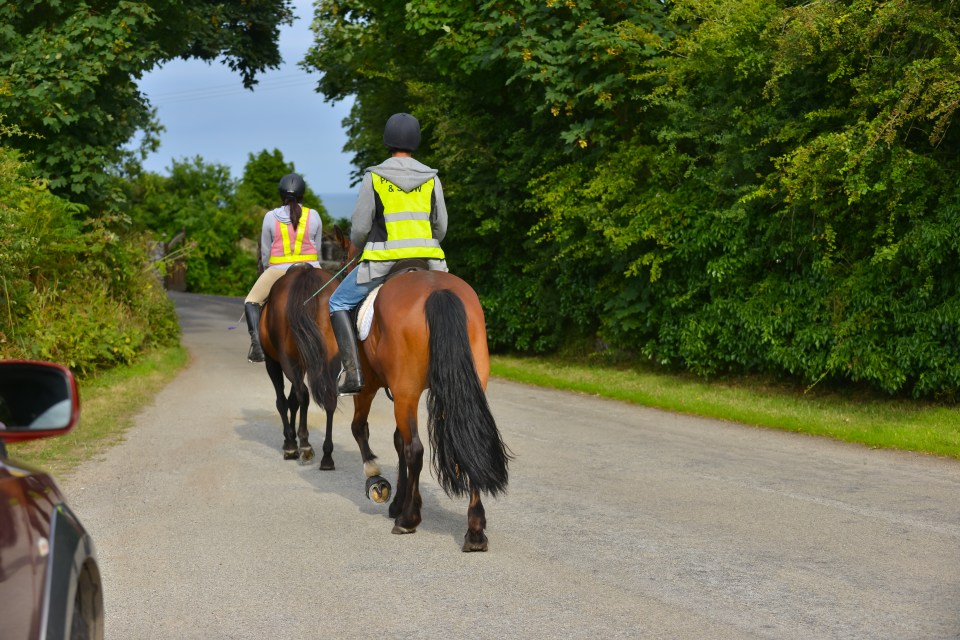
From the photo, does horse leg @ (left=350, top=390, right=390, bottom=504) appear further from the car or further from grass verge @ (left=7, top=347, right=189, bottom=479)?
the car

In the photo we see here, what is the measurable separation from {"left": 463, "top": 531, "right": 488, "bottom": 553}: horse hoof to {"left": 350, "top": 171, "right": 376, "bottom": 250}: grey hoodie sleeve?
233cm

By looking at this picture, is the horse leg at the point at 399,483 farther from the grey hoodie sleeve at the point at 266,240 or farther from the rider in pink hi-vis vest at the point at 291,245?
the grey hoodie sleeve at the point at 266,240

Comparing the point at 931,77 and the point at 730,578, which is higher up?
the point at 931,77

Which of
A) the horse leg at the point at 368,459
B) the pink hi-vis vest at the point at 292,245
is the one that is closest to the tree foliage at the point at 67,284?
the pink hi-vis vest at the point at 292,245

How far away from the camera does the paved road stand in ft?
17.8

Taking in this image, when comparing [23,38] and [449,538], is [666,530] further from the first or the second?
[23,38]

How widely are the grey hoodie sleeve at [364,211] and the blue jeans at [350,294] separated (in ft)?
1.14

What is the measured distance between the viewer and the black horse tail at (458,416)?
22.5ft

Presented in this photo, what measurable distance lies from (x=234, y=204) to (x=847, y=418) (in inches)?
1925

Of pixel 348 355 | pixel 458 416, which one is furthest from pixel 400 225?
pixel 458 416

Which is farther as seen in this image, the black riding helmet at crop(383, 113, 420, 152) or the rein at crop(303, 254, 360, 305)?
the rein at crop(303, 254, 360, 305)

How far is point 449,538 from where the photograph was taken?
7.30m

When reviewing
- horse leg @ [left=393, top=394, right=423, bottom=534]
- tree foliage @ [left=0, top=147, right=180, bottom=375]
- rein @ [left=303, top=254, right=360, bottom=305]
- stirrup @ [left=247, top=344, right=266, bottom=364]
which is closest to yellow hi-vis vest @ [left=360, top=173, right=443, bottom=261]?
rein @ [left=303, top=254, right=360, bottom=305]

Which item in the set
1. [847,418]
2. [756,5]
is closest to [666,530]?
[847,418]
